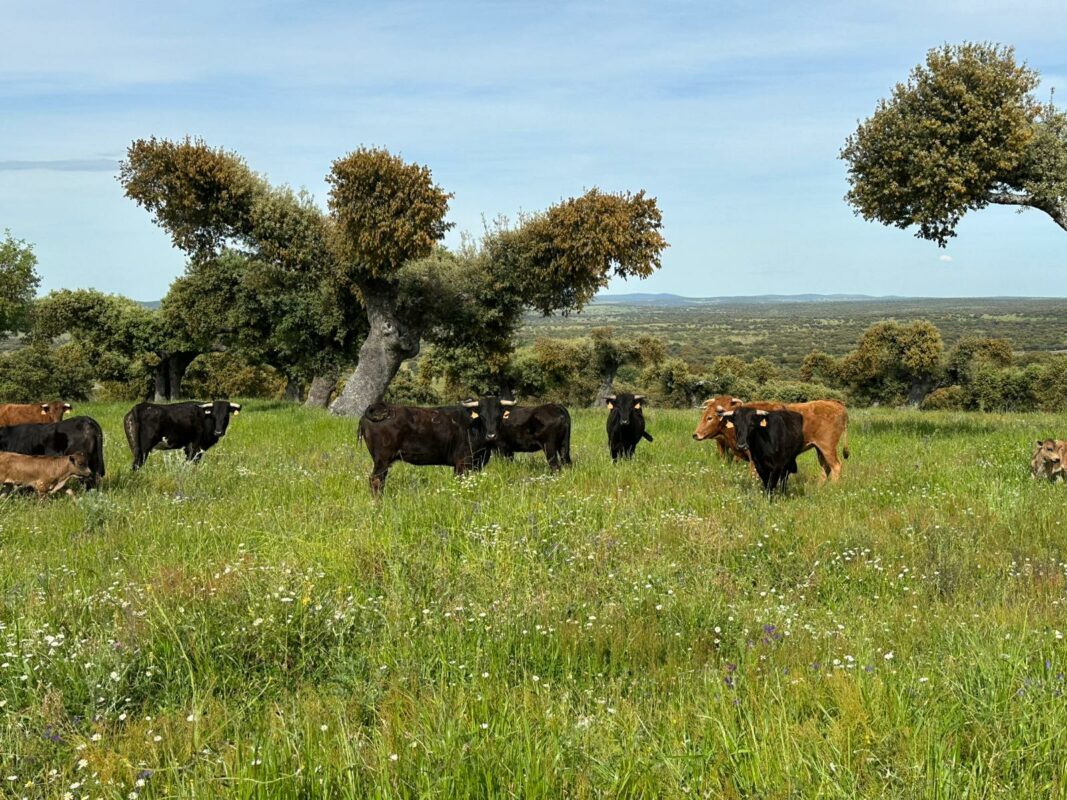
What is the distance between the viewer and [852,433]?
18.7 meters

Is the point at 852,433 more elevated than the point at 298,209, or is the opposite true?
the point at 298,209

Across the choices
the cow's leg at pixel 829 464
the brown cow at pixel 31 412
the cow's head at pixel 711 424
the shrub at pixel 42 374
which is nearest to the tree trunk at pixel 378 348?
the brown cow at pixel 31 412

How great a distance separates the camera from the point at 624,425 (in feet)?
50.8

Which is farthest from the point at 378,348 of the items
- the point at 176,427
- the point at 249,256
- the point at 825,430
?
the point at 825,430

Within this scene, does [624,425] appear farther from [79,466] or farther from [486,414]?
[79,466]

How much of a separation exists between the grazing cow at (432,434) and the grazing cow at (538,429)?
1032 mm

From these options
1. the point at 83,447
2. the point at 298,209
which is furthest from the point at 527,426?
the point at 298,209

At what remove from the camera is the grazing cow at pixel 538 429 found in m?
14.6

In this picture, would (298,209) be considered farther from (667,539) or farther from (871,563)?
(871,563)

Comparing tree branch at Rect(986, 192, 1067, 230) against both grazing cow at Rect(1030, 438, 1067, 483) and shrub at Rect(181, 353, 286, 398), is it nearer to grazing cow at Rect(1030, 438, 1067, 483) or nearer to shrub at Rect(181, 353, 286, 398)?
grazing cow at Rect(1030, 438, 1067, 483)

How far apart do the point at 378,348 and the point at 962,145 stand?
18233mm

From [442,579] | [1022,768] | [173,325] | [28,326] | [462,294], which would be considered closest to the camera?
[1022,768]

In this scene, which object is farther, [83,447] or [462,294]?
[462,294]

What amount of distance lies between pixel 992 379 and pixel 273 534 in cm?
7845
